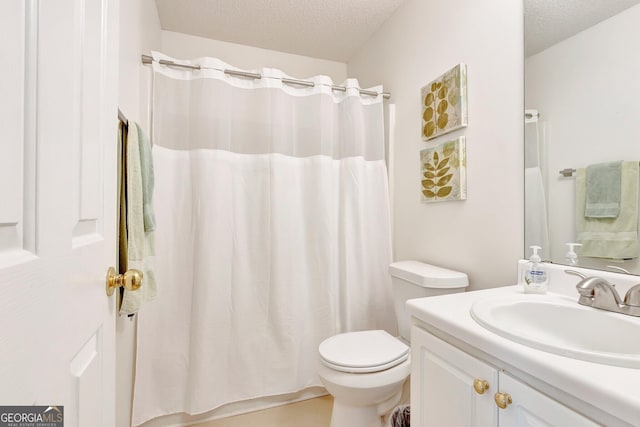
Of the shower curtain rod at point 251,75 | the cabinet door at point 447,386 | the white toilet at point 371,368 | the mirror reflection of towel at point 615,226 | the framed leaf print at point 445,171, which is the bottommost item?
the white toilet at point 371,368

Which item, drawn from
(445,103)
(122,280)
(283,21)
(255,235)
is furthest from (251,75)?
(122,280)

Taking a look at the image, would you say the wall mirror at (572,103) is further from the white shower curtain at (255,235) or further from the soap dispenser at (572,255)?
the white shower curtain at (255,235)

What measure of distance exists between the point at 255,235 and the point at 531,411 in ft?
4.74

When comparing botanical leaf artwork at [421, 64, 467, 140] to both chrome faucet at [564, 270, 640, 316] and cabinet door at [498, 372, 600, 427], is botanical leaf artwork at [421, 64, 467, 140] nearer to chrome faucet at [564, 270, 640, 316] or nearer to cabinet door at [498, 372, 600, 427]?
chrome faucet at [564, 270, 640, 316]

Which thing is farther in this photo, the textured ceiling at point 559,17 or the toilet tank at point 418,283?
the toilet tank at point 418,283

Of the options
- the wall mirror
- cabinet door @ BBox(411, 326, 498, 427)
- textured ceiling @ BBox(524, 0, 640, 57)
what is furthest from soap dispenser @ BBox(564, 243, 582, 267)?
textured ceiling @ BBox(524, 0, 640, 57)

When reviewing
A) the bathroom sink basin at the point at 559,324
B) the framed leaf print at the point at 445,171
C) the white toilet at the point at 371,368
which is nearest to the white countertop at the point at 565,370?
the bathroom sink basin at the point at 559,324

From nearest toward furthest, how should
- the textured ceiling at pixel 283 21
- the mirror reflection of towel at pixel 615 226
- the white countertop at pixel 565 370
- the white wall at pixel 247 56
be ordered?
1. the white countertop at pixel 565 370
2. the mirror reflection of towel at pixel 615 226
3. the textured ceiling at pixel 283 21
4. the white wall at pixel 247 56

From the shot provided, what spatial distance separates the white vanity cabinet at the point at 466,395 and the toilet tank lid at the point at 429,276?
43cm

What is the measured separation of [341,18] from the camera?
6.61ft

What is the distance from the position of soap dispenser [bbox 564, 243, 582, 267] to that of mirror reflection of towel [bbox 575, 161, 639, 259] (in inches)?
0.7

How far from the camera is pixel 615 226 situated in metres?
0.95

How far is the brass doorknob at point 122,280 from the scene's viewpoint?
712mm

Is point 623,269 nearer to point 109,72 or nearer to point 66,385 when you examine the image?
point 66,385
